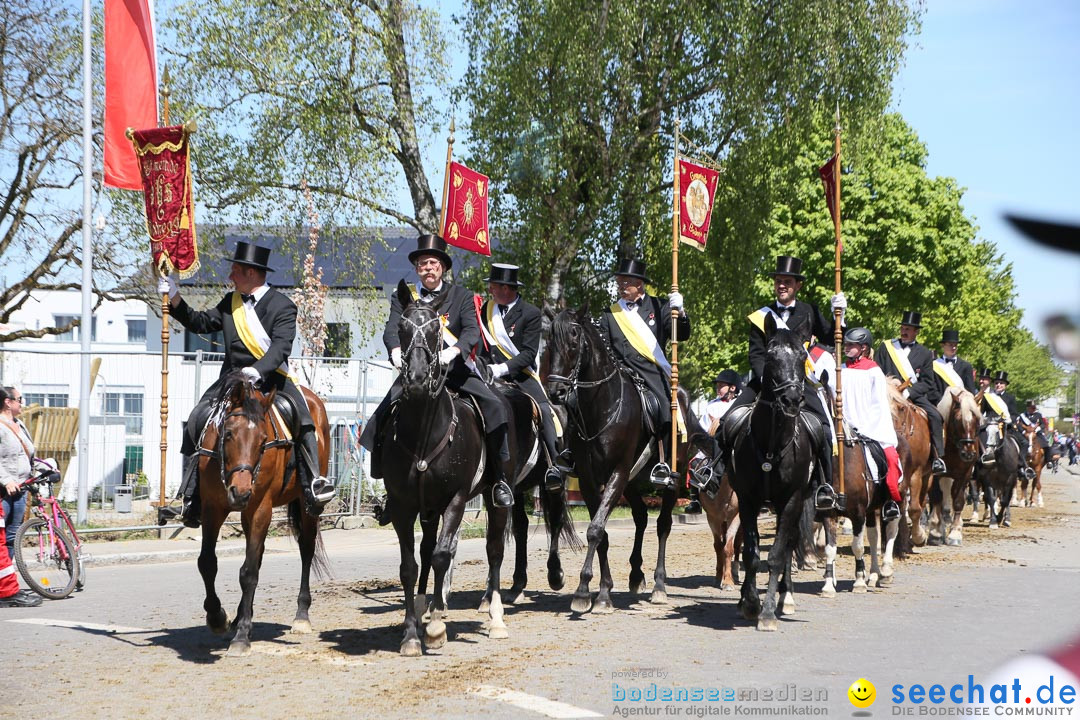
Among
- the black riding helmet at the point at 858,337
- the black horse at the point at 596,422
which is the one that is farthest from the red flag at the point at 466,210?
the black riding helmet at the point at 858,337

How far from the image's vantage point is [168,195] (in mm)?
12125

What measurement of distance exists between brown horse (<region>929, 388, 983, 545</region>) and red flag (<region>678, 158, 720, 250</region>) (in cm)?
648

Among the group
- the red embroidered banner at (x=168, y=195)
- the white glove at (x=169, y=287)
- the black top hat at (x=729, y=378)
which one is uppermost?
the red embroidered banner at (x=168, y=195)

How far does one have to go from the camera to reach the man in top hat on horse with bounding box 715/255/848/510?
11.0 meters

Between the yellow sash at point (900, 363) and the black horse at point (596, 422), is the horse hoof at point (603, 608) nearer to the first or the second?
the black horse at point (596, 422)

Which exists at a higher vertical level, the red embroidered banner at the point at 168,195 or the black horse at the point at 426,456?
the red embroidered banner at the point at 168,195

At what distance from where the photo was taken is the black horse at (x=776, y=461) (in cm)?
1014

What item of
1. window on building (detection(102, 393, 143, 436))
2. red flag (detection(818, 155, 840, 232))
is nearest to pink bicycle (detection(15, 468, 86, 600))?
window on building (detection(102, 393, 143, 436))

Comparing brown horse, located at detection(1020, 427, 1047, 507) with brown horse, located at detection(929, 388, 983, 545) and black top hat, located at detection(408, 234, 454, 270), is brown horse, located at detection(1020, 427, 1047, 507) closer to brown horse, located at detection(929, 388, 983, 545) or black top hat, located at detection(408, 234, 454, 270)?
brown horse, located at detection(929, 388, 983, 545)

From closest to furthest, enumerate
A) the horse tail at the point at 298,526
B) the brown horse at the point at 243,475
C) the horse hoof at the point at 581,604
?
1. the brown horse at the point at 243,475
2. the horse tail at the point at 298,526
3. the horse hoof at the point at 581,604

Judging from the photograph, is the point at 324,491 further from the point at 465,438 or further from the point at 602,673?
the point at 602,673

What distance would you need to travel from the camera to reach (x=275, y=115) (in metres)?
24.6

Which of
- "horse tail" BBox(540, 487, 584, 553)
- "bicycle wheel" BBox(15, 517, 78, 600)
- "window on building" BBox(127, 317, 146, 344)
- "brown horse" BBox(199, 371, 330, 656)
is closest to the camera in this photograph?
"brown horse" BBox(199, 371, 330, 656)

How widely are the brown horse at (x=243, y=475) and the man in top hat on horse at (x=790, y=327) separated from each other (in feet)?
13.9
